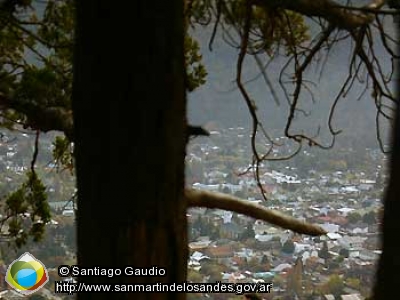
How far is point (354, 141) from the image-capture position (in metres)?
4.51

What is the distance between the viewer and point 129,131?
917 millimetres

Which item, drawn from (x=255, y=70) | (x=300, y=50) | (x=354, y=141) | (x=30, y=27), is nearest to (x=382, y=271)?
(x=255, y=70)

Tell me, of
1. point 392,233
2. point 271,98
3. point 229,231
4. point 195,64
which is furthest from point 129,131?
point 229,231

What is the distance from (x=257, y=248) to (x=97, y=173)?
8.41 ft

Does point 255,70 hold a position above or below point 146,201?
above

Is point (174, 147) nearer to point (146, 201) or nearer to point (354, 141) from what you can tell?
point (146, 201)

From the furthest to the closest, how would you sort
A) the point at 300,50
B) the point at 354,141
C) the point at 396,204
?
the point at 354,141 < the point at 300,50 < the point at 396,204

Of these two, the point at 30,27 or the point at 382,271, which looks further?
the point at 30,27

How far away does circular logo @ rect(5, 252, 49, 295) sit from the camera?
6.30 feet

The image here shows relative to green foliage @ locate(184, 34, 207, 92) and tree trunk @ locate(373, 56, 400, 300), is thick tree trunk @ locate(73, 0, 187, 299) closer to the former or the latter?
tree trunk @ locate(373, 56, 400, 300)

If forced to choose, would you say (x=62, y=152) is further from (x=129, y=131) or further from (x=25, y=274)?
(x=129, y=131)

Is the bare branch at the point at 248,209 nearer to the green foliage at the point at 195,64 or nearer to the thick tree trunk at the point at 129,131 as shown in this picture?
the thick tree trunk at the point at 129,131

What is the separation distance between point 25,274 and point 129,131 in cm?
121

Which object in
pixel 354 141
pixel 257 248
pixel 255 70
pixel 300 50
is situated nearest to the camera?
pixel 255 70
